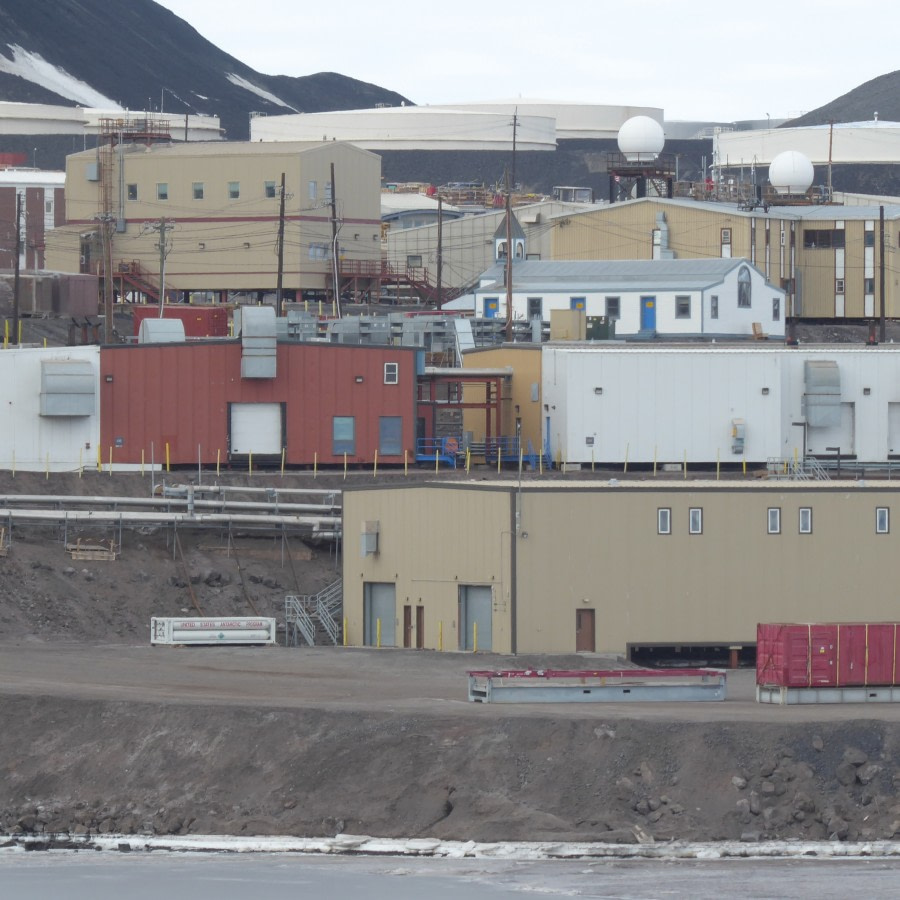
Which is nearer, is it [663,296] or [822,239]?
[663,296]

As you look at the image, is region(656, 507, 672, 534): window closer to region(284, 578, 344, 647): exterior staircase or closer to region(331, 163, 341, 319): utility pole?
region(284, 578, 344, 647): exterior staircase

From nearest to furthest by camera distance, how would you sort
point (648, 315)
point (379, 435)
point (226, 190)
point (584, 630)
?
point (584, 630)
point (379, 435)
point (648, 315)
point (226, 190)

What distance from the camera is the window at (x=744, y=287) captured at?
87875 millimetres

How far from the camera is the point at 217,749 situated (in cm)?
3856

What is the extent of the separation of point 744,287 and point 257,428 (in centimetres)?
3111

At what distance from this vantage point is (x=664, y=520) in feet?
160

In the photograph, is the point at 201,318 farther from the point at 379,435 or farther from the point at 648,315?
the point at 379,435

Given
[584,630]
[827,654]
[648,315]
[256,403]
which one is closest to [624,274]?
[648,315]

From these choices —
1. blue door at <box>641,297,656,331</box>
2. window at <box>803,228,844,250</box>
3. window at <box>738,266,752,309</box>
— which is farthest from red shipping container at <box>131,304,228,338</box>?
window at <box>803,228,844,250</box>

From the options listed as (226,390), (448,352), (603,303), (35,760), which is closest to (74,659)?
(35,760)

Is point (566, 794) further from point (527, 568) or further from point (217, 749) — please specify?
point (527, 568)

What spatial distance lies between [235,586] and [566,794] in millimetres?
21134

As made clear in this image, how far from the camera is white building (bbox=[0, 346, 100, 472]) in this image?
6178 cm

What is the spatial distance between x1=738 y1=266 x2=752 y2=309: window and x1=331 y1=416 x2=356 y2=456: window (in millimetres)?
28242
